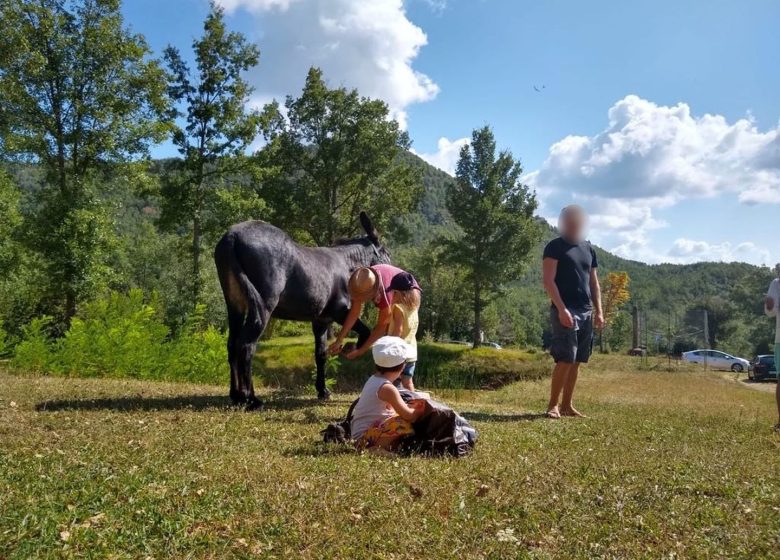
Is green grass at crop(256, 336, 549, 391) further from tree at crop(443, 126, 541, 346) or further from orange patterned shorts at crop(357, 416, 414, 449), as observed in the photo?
orange patterned shorts at crop(357, 416, 414, 449)

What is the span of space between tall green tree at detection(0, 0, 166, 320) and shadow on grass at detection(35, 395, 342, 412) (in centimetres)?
1072

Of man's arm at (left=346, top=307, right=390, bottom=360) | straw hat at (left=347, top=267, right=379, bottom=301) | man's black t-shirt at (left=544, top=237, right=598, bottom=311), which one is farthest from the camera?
man's black t-shirt at (left=544, top=237, right=598, bottom=311)

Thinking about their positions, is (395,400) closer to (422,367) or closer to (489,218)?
(422,367)

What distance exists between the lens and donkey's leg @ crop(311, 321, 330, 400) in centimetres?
798

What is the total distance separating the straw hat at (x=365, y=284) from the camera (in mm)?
6246

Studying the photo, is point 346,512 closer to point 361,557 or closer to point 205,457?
point 361,557

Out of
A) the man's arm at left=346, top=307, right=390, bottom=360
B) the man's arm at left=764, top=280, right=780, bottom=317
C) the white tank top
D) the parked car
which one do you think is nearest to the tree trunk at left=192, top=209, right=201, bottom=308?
the man's arm at left=346, top=307, right=390, bottom=360

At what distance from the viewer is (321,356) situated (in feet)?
26.9

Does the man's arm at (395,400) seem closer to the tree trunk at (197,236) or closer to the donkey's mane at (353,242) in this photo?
the donkey's mane at (353,242)

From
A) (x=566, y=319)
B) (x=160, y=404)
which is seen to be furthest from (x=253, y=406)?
(x=566, y=319)

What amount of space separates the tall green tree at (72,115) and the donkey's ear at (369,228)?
34.9ft

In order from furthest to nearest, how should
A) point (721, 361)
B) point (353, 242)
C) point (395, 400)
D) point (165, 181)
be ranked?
point (721, 361)
point (165, 181)
point (353, 242)
point (395, 400)

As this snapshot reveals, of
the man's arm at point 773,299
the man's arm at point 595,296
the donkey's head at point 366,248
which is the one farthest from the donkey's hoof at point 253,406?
the man's arm at point 773,299

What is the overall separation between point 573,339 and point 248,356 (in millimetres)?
4089
